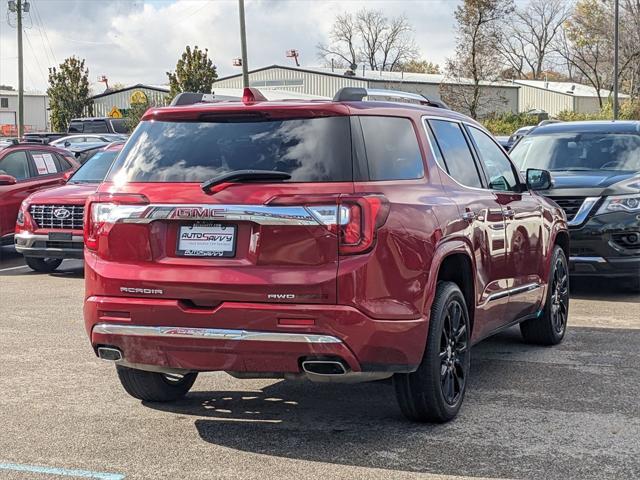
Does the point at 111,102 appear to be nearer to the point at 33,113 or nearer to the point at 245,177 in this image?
the point at 33,113

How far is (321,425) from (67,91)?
56.4 m

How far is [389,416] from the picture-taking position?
236 inches

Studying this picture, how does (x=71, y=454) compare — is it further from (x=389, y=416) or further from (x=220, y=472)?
(x=389, y=416)

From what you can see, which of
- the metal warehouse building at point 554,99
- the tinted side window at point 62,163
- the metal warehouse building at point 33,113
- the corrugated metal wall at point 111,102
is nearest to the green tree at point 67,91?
→ the corrugated metal wall at point 111,102

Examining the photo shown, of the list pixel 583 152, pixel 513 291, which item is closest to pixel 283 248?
pixel 513 291

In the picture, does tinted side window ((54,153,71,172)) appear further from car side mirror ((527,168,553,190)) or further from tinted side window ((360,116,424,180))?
tinted side window ((360,116,424,180))

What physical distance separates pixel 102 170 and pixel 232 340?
9.57 m

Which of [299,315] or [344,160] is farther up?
[344,160]

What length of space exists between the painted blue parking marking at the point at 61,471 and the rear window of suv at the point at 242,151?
1595 millimetres

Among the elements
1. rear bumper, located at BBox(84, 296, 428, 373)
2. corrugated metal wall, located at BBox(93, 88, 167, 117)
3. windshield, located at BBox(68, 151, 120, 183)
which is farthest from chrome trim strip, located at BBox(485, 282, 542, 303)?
corrugated metal wall, located at BBox(93, 88, 167, 117)

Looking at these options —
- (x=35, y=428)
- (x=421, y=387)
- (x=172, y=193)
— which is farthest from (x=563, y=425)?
(x=35, y=428)

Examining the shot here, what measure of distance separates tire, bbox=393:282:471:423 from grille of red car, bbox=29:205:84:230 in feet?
25.3

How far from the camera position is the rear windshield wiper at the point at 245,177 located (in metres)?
5.20

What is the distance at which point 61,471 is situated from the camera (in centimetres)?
497
